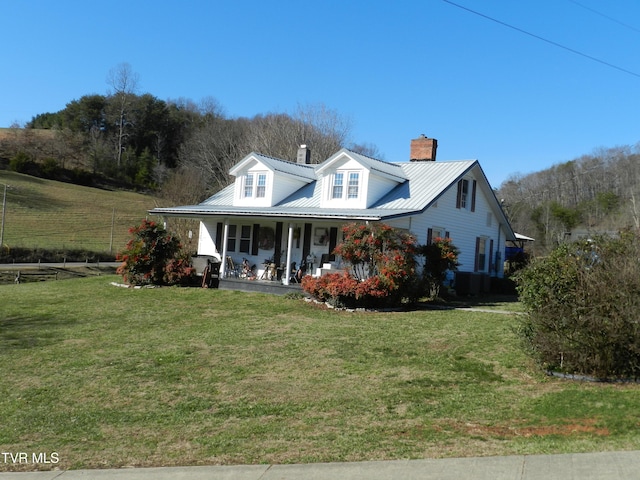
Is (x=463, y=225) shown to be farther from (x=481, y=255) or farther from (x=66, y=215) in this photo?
(x=66, y=215)

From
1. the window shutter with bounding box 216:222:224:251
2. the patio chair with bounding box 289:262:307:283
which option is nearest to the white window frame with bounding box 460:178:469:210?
the patio chair with bounding box 289:262:307:283

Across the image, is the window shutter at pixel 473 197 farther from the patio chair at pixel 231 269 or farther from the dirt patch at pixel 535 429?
the dirt patch at pixel 535 429

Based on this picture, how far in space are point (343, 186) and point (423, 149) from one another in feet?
21.9

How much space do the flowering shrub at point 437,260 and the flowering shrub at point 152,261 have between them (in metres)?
9.23

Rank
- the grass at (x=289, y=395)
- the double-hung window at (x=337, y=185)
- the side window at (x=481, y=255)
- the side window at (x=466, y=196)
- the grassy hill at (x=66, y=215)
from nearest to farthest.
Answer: the grass at (x=289, y=395)
the double-hung window at (x=337, y=185)
the side window at (x=466, y=196)
the side window at (x=481, y=255)
the grassy hill at (x=66, y=215)

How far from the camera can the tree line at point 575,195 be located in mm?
49062

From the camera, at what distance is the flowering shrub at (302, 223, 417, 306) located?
17.1 meters

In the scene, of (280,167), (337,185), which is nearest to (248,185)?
(280,167)

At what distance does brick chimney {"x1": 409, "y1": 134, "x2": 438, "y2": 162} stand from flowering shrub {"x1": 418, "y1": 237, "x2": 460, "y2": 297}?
864 centimetres

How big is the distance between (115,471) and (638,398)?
6453 mm

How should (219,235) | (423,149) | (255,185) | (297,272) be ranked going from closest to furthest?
(297,272) → (255,185) → (219,235) → (423,149)

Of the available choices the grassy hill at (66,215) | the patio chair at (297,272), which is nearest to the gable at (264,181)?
the patio chair at (297,272)

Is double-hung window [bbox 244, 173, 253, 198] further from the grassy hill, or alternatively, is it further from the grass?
the grassy hill

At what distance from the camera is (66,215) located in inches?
2124
